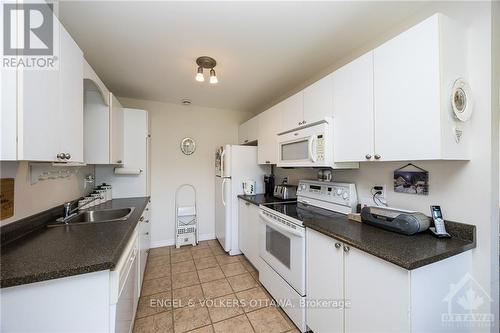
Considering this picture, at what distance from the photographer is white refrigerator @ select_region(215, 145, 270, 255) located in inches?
117

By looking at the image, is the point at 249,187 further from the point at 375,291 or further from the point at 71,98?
the point at 71,98

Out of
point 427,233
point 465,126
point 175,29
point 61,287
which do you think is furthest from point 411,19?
point 61,287

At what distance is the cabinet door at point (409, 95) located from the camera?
1.08 metres

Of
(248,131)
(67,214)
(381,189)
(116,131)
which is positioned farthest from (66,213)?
(381,189)

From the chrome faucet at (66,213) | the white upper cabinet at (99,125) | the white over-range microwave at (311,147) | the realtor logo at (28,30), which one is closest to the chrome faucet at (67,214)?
the chrome faucet at (66,213)

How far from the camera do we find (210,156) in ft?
12.1

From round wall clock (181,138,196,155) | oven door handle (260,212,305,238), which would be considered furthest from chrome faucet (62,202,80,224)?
round wall clock (181,138,196,155)

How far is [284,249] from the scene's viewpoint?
1844 millimetres

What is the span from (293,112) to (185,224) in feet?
8.21

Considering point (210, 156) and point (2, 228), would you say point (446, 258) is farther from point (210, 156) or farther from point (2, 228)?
point (210, 156)

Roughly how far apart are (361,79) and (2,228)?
2434mm

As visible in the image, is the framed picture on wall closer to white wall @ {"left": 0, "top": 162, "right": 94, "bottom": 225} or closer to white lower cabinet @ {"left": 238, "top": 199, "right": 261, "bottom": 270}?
white lower cabinet @ {"left": 238, "top": 199, "right": 261, "bottom": 270}

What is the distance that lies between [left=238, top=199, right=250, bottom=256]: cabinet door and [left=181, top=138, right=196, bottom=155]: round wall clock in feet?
4.32

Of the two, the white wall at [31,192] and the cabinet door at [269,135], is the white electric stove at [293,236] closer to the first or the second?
the cabinet door at [269,135]
